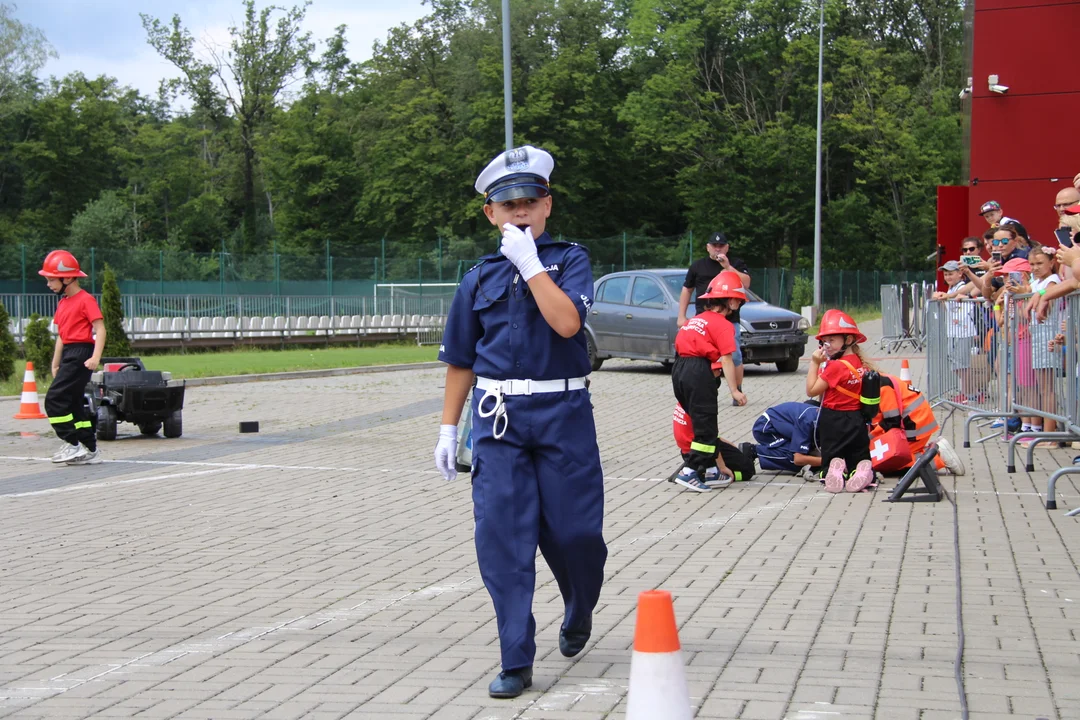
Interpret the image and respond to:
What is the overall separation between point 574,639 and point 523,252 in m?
1.52

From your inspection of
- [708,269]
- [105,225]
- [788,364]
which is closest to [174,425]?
[708,269]

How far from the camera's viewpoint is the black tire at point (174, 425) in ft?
45.7

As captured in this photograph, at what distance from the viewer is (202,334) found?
3759 centimetres

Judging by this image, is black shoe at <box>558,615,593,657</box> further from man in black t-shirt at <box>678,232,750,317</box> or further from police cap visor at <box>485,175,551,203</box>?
man in black t-shirt at <box>678,232,750,317</box>

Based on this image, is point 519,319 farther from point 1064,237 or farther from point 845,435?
point 1064,237

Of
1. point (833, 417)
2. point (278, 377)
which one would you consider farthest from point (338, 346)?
point (833, 417)

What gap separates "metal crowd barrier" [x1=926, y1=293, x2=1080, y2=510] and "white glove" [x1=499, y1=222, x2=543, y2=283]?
5.29 m

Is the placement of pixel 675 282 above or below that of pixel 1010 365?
above

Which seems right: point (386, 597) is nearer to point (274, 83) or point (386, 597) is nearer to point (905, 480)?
point (905, 480)

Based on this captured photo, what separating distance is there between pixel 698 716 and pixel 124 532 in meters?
5.04

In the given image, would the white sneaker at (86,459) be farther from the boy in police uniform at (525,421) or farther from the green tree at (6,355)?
the green tree at (6,355)

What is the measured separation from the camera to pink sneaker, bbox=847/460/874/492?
958cm

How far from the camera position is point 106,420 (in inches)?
544

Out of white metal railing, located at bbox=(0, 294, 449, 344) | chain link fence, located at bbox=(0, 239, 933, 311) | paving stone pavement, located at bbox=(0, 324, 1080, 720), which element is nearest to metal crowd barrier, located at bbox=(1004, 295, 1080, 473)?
paving stone pavement, located at bbox=(0, 324, 1080, 720)
